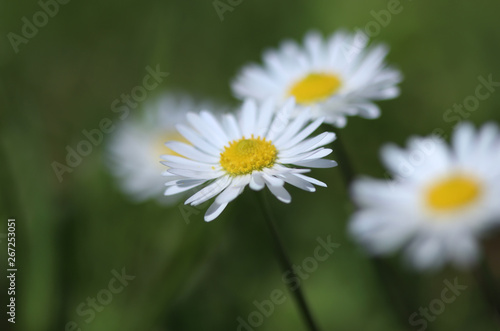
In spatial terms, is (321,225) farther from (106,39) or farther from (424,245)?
(106,39)

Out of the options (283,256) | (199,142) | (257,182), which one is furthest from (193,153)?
(283,256)

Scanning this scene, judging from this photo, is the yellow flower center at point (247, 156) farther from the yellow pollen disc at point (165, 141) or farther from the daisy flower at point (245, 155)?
the yellow pollen disc at point (165, 141)

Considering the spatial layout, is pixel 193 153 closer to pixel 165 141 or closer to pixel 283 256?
pixel 283 256

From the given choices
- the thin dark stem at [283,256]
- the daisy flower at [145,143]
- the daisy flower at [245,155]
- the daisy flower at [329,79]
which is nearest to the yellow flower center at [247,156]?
the daisy flower at [245,155]

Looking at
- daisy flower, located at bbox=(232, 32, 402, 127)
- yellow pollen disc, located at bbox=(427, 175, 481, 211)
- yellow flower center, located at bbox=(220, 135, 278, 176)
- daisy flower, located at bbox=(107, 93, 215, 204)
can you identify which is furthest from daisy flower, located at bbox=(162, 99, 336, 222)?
daisy flower, located at bbox=(107, 93, 215, 204)

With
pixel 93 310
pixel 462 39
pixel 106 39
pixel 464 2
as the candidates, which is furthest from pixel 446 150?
pixel 106 39
